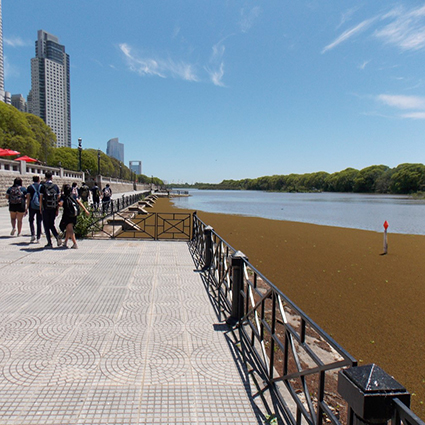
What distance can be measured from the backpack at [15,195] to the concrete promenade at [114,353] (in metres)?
3.61

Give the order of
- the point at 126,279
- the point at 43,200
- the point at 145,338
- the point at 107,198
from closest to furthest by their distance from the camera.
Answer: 1. the point at 145,338
2. the point at 126,279
3. the point at 43,200
4. the point at 107,198

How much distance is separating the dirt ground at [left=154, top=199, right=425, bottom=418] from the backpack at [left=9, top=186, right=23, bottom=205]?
7.79 metres

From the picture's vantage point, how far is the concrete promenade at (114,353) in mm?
2641

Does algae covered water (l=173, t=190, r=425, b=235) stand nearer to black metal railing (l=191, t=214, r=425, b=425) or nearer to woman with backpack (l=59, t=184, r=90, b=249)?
black metal railing (l=191, t=214, r=425, b=425)

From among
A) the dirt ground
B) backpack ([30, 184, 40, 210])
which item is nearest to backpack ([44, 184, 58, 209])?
backpack ([30, 184, 40, 210])

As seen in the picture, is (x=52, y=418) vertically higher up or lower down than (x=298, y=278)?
higher up

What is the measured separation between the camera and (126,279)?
6316 mm

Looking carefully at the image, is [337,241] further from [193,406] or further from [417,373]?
[193,406]

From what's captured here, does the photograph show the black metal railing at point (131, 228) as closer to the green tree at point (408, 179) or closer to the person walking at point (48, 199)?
the person walking at point (48, 199)

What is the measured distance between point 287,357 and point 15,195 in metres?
9.68

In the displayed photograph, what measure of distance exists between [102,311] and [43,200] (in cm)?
484

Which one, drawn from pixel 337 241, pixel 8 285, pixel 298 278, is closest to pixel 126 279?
pixel 8 285

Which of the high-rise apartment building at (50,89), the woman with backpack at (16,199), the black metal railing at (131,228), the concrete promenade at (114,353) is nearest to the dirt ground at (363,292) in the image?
the concrete promenade at (114,353)

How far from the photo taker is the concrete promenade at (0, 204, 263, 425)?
2641mm
